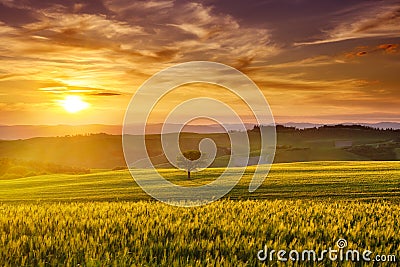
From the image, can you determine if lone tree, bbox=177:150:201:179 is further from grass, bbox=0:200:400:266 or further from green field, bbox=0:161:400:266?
grass, bbox=0:200:400:266

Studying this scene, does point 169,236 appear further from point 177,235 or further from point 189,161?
point 189,161

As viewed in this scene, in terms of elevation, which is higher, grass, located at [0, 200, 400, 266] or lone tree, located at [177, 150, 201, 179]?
lone tree, located at [177, 150, 201, 179]

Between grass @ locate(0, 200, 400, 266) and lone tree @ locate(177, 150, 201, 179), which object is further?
lone tree @ locate(177, 150, 201, 179)

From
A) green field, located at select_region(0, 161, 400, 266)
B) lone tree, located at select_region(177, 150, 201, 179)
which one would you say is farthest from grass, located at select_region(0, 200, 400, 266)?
lone tree, located at select_region(177, 150, 201, 179)

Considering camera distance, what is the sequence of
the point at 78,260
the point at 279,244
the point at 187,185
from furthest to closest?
the point at 187,185 < the point at 279,244 < the point at 78,260

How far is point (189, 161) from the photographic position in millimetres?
58281

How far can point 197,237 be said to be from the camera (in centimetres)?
705

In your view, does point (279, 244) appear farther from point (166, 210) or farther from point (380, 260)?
point (166, 210)

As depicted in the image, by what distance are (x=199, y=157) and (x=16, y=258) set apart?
2140 inches

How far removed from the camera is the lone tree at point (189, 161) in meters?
58.4

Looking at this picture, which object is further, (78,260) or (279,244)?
(279,244)

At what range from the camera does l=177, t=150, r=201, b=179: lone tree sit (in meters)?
58.4

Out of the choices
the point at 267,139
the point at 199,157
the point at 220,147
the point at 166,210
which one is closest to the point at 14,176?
the point at 199,157

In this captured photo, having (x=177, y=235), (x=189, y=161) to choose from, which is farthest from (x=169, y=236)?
(x=189, y=161)
